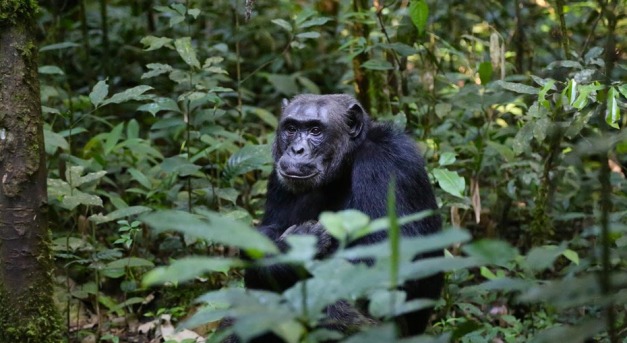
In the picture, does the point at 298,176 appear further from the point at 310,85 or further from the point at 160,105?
the point at 310,85

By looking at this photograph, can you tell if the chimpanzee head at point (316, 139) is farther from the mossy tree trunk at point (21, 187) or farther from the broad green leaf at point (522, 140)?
the mossy tree trunk at point (21, 187)

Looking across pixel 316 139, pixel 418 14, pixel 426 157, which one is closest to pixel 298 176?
pixel 316 139

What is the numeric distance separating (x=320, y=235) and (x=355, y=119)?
1168 millimetres

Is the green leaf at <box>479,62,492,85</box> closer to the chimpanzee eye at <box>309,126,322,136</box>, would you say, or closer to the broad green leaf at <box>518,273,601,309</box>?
the chimpanzee eye at <box>309,126,322,136</box>

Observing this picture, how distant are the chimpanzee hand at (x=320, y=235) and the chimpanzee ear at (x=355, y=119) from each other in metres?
0.90

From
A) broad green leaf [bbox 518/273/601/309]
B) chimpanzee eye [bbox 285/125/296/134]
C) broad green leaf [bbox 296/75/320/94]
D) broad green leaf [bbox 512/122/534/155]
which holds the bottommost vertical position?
broad green leaf [bbox 296/75/320/94]

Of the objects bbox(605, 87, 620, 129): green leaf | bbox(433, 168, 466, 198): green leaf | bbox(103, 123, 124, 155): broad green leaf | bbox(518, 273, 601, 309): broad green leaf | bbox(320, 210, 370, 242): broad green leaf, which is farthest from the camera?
bbox(103, 123, 124, 155): broad green leaf

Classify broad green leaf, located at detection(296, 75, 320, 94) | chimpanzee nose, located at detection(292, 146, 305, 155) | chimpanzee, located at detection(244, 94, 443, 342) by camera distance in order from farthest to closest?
broad green leaf, located at detection(296, 75, 320, 94) < chimpanzee nose, located at detection(292, 146, 305, 155) < chimpanzee, located at detection(244, 94, 443, 342)

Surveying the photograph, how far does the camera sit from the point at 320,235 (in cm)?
527

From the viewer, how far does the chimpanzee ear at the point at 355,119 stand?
6016 millimetres

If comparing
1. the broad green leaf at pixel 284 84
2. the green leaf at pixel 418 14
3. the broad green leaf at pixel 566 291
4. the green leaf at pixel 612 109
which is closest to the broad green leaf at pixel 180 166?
the green leaf at pixel 418 14

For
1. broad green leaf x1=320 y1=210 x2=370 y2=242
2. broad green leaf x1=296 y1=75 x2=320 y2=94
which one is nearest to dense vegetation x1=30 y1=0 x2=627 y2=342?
broad green leaf x1=296 y1=75 x2=320 y2=94

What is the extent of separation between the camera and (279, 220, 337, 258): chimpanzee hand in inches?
206

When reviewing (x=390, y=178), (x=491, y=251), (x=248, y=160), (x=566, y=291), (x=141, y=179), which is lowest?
(x=141, y=179)
